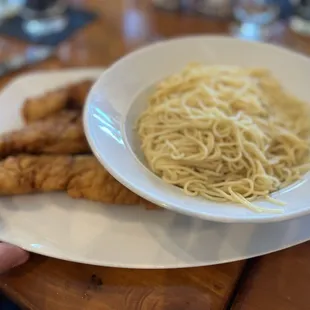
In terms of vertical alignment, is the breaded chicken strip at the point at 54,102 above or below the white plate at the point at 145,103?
below

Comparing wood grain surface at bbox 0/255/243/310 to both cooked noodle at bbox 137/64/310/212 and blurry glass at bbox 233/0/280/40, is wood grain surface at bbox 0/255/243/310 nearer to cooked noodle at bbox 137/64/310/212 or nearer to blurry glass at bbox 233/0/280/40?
cooked noodle at bbox 137/64/310/212

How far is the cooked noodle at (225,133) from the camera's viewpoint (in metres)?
0.83

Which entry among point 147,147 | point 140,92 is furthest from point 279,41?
point 147,147

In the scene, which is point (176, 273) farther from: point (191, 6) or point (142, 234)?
point (191, 6)

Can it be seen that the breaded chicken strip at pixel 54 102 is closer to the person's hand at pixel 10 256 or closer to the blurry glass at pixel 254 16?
the person's hand at pixel 10 256

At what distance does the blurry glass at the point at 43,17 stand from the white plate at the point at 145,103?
60 centimetres

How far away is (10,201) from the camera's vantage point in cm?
87

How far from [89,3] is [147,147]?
3.46 feet

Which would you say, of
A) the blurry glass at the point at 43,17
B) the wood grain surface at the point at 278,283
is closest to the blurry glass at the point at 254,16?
the blurry glass at the point at 43,17

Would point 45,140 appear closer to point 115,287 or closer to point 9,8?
point 115,287

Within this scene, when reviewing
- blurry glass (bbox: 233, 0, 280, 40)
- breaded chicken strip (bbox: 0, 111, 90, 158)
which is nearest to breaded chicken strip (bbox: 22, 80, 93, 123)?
breaded chicken strip (bbox: 0, 111, 90, 158)

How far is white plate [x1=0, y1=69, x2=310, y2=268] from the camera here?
77 cm

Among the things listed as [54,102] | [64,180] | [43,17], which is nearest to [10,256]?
[64,180]

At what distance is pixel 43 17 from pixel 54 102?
0.64m
